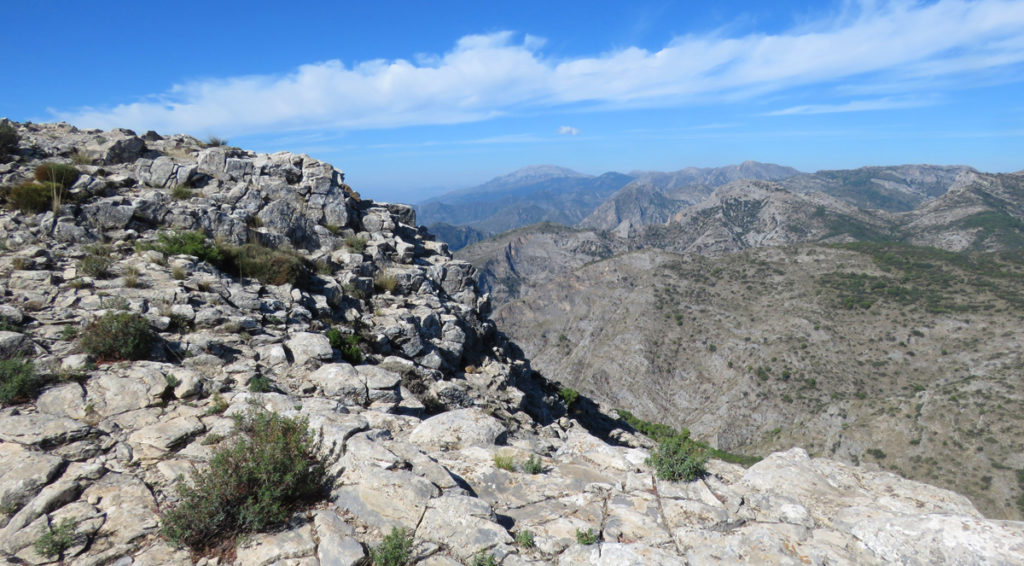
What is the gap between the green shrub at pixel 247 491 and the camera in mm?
4219

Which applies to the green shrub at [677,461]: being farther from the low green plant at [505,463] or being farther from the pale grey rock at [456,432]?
the pale grey rock at [456,432]

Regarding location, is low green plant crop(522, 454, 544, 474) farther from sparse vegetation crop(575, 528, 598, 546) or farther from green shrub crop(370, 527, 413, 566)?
green shrub crop(370, 527, 413, 566)

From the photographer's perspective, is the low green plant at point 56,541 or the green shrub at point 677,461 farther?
the green shrub at point 677,461

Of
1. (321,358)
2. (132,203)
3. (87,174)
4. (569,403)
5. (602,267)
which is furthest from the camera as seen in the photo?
(602,267)

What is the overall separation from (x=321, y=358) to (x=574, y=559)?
6.76m

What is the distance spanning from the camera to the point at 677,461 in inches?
260

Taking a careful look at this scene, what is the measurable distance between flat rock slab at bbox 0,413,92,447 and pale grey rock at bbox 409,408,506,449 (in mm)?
4440

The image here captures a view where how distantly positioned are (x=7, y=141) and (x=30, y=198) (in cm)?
615

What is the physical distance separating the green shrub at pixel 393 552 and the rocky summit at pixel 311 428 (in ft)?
0.09

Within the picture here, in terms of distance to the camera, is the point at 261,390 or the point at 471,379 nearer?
the point at 261,390

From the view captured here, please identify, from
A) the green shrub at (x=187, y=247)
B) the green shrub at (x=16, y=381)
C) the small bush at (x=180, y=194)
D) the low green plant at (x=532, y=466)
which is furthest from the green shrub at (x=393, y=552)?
the small bush at (x=180, y=194)

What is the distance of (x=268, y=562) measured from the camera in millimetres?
→ 4168

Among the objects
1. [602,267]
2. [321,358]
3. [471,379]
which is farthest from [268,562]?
[602,267]

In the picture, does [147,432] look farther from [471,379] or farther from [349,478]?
[471,379]
